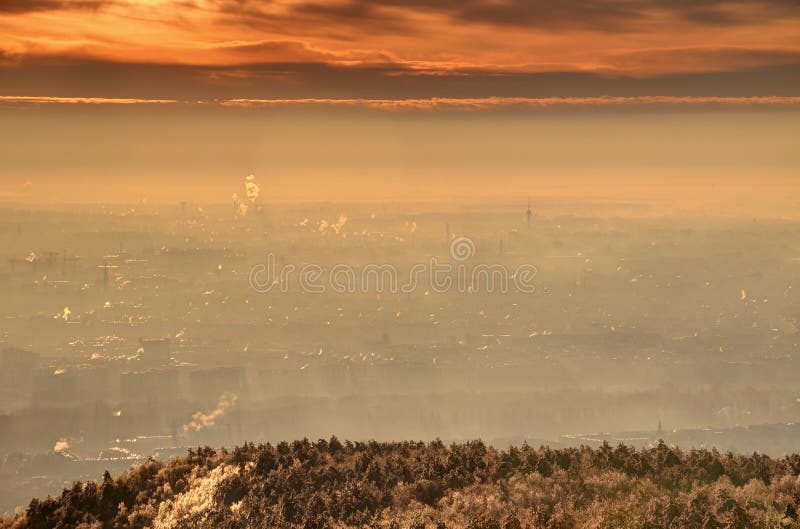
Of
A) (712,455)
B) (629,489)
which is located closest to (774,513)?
(629,489)

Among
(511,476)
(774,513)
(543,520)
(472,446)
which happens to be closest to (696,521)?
(774,513)

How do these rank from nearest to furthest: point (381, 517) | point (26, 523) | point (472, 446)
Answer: point (381, 517) → point (26, 523) → point (472, 446)

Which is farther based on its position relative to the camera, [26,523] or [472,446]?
[472,446]

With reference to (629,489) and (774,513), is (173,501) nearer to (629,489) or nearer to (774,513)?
(629,489)

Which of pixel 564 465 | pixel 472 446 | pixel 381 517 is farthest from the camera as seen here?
pixel 472 446

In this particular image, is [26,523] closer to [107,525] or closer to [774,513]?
[107,525]

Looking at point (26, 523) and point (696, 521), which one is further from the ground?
point (696, 521)
